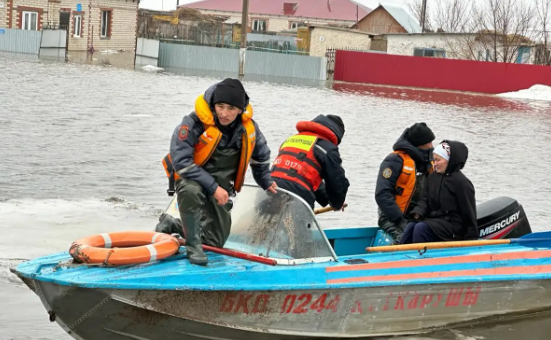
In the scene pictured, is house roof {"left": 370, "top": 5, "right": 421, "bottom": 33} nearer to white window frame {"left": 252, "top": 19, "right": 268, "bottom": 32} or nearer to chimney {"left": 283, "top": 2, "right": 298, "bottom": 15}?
chimney {"left": 283, "top": 2, "right": 298, "bottom": 15}

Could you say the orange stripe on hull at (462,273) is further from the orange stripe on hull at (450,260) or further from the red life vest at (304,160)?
the red life vest at (304,160)

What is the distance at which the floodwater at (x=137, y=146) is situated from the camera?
863 cm

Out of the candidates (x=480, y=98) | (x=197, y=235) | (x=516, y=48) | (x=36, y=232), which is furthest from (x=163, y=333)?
(x=516, y=48)

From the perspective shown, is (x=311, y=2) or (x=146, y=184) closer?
(x=146, y=184)

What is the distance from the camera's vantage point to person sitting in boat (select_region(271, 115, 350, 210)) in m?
6.76

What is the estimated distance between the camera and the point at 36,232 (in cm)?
890

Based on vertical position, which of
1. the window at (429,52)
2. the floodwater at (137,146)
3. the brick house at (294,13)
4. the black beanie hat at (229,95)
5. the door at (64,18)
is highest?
the brick house at (294,13)

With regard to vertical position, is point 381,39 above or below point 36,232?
above

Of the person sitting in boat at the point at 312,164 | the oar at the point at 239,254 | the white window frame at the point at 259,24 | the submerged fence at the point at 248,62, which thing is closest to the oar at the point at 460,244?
the person sitting in boat at the point at 312,164

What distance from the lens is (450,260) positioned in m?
6.45

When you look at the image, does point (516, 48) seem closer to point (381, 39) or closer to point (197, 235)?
point (381, 39)

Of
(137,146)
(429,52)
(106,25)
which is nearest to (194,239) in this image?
(137,146)

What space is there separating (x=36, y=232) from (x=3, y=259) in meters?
1.08

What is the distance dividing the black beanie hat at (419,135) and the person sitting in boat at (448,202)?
41 cm
